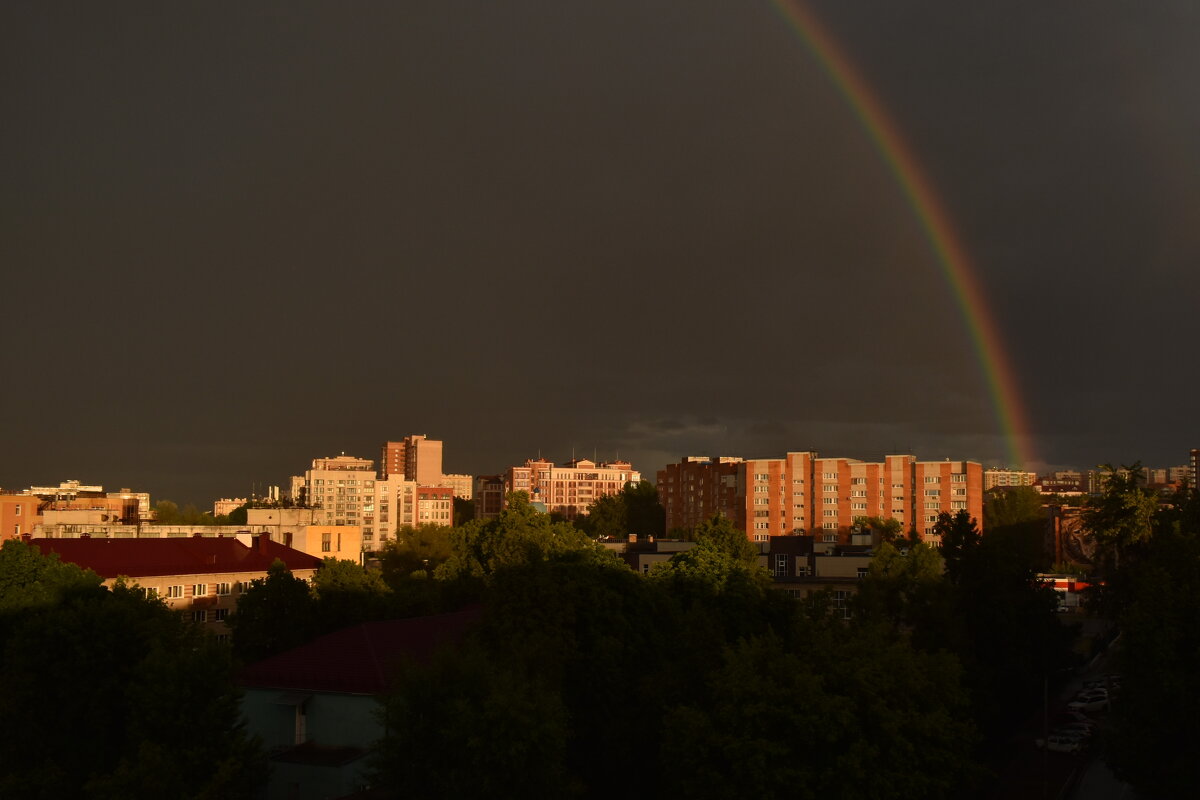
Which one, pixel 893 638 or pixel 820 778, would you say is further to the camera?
pixel 893 638

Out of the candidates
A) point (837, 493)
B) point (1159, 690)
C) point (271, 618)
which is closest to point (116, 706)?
point (271, 618)

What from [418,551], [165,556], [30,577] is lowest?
[418,551]

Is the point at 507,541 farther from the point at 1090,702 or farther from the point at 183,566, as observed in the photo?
the point at 1090,702

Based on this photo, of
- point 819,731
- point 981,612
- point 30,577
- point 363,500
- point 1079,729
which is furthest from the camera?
point 363,500

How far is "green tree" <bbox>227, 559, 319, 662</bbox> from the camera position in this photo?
37406 mm

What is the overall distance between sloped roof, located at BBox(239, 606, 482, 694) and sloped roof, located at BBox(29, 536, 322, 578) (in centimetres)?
1971

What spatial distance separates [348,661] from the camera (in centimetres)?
2836

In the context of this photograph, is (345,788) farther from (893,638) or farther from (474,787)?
(893,638)

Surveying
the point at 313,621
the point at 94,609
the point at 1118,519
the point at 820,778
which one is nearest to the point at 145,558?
the point at 313,621

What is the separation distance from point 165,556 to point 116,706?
2895 centimetres

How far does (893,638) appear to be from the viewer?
97.3ft

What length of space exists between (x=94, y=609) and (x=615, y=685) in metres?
13.2

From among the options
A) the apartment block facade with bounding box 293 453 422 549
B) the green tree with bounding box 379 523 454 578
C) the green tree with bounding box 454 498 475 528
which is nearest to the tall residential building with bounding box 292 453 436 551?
the apartment block facade with bounding box 293 453 422 549

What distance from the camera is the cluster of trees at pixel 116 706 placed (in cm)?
1984
